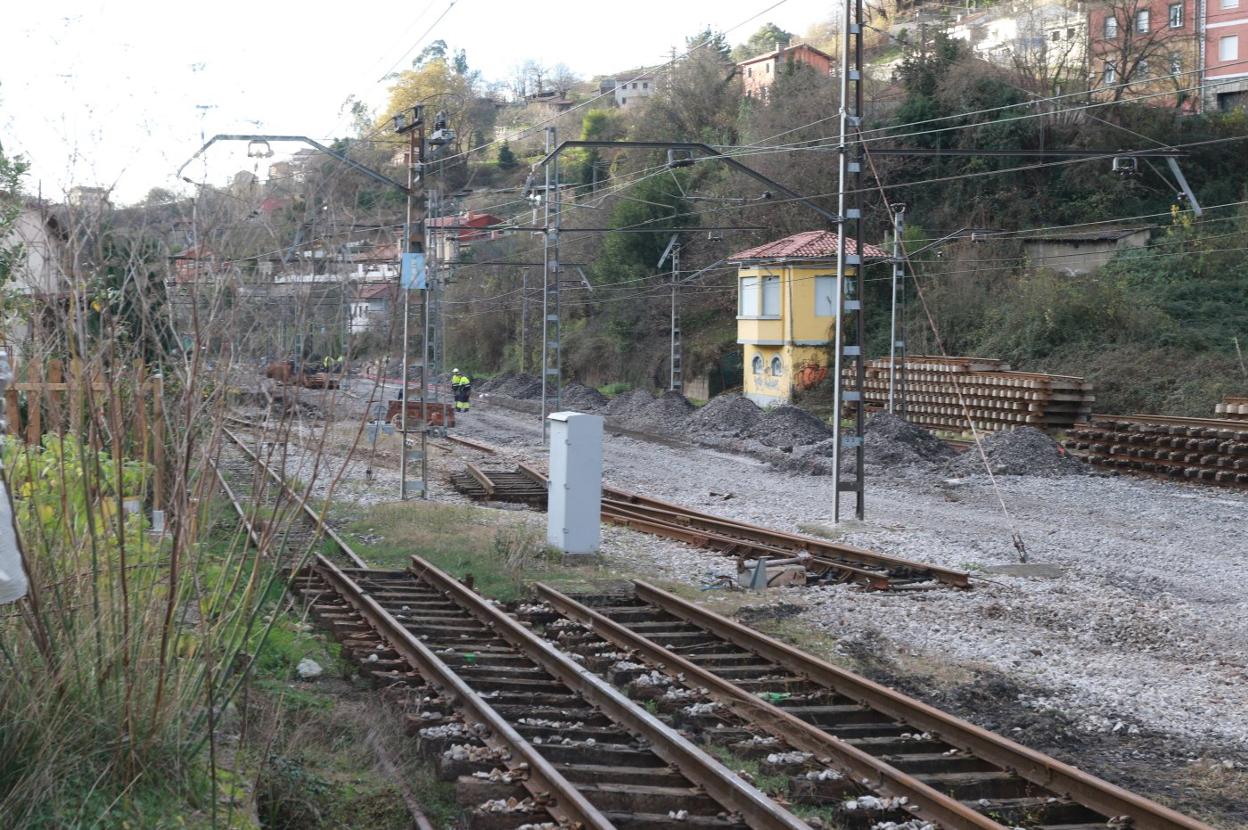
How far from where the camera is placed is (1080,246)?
47.7 meters

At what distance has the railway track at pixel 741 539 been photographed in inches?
532

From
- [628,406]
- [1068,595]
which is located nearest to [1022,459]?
[1068,595]

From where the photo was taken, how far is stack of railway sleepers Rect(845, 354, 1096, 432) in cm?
3209

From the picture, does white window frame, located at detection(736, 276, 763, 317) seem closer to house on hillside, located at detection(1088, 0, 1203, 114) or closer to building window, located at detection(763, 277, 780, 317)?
building window, located at detection(763, 277, 780, 317)

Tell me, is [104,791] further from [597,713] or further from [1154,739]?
[1154,739]

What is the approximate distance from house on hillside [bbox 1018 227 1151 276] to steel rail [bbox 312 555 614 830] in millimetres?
38585

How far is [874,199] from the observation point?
5441 centimetres

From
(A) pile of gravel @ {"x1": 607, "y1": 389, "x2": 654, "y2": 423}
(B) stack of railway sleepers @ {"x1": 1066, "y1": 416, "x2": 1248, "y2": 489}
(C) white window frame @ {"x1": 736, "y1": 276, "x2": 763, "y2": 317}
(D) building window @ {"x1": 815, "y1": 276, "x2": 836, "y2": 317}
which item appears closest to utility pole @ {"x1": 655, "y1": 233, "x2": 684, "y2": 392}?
(A) pile of gravel @ {"x1": 607, "y1": 389, "x2": 654, "y2": 423}

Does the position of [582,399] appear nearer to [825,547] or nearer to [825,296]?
[825,296]

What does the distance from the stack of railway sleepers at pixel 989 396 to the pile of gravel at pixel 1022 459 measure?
1613 mm

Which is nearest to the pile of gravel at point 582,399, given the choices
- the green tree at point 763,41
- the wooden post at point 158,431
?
the wooden post at point 158,431

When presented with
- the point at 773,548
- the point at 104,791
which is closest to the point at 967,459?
the point at 773,548

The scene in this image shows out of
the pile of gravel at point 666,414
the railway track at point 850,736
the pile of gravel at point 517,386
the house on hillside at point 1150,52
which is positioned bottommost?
the railway track at point 850,736

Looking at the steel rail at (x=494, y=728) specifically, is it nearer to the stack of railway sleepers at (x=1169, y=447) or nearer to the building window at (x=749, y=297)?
the stack of railway sleepers at (x=1169, y=447)
